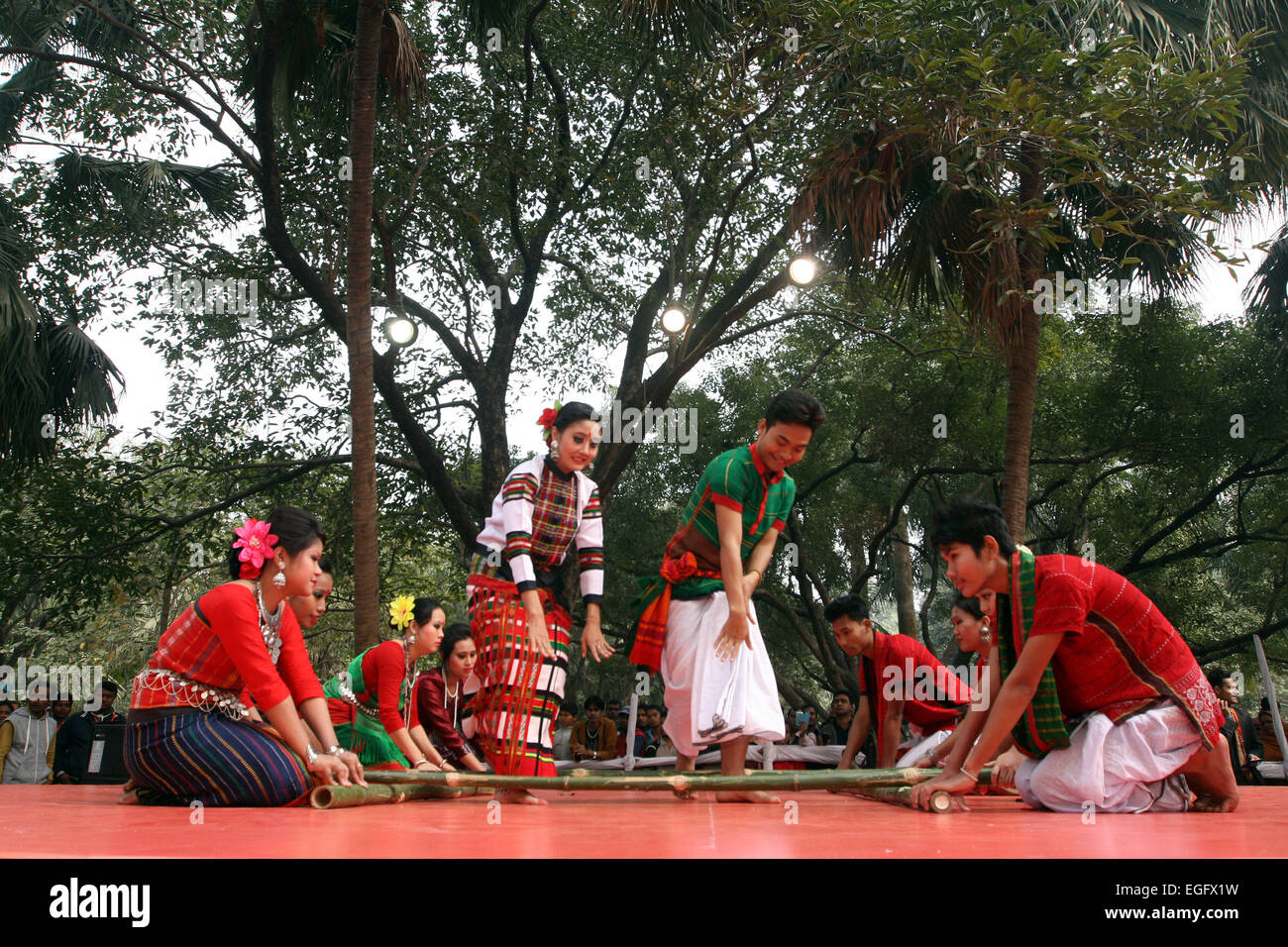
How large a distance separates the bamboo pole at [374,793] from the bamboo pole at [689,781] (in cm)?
7

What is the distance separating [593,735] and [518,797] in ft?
23.5

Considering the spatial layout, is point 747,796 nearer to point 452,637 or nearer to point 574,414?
point 574,414

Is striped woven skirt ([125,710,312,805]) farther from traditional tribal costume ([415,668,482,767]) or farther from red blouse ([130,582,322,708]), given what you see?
traditional tribal costume ([415,668,482,767])

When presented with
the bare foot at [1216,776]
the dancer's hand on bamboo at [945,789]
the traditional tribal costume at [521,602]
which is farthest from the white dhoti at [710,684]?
the bare foot at [1216,776]

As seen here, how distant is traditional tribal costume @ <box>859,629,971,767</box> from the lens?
5406 millimetres

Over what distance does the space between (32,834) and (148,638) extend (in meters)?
22.9

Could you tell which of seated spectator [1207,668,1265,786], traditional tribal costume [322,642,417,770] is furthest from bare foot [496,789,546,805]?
seated spectator [1207,668,1265,786]

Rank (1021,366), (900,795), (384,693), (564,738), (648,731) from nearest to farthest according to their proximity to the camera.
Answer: (900,795), (384,693), (1021,366), (564,738), (648,731)

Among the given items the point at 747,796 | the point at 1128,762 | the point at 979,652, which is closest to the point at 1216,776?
the point at 1128,762

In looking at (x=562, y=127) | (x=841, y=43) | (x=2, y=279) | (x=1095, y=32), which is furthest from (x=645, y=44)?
(x=2, y=279)

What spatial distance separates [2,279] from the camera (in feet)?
27.8

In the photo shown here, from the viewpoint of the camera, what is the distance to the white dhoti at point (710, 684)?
4055mm

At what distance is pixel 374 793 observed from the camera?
11.1 feet

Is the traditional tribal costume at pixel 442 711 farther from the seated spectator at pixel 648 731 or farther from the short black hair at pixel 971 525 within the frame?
the seated spectator at pixel 648 731
